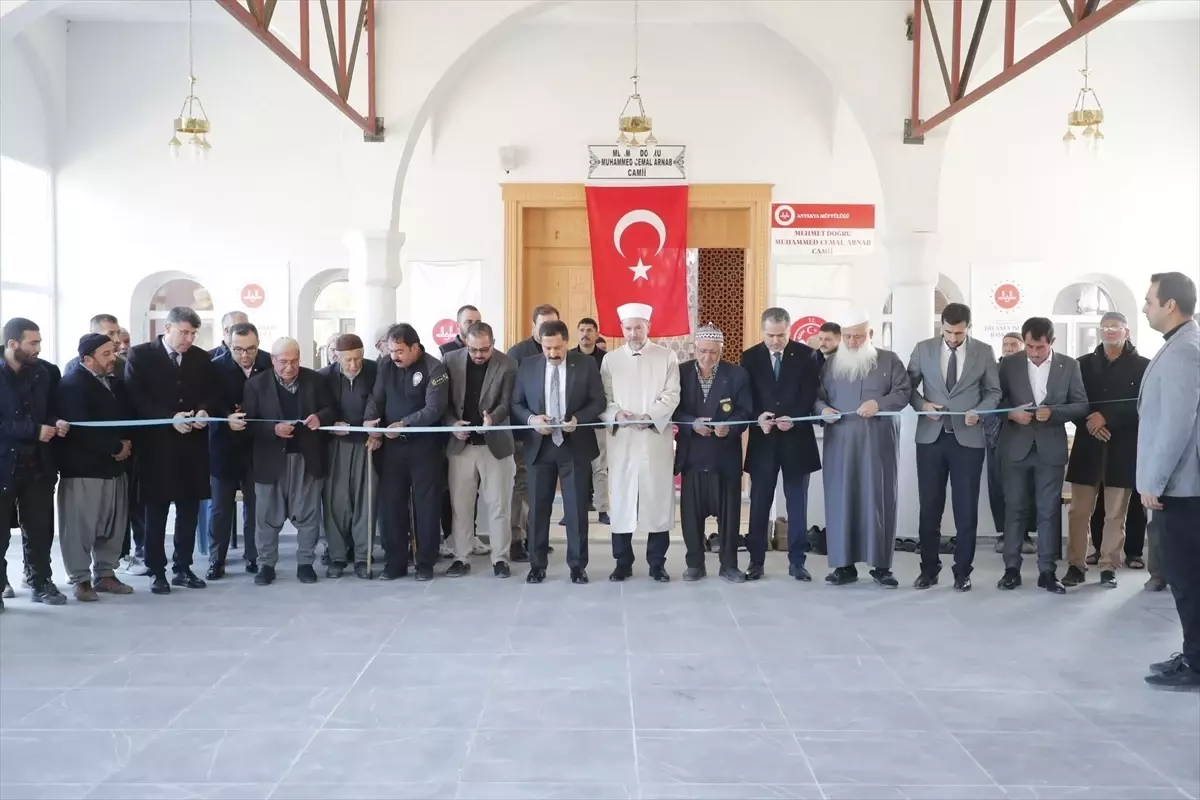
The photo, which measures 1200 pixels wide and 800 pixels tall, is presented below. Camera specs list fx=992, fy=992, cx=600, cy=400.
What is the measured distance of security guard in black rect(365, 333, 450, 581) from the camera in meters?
5.98

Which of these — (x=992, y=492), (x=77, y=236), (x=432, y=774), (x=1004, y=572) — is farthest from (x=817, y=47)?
(x=77, y=236)

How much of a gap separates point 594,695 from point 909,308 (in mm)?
4600

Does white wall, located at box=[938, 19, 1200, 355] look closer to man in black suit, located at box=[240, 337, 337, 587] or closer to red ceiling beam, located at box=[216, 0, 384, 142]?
red ceiling beam, located at box=[216, 0, 384, 142]

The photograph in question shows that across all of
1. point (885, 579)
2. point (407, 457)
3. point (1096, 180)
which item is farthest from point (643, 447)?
point (1096, 180)

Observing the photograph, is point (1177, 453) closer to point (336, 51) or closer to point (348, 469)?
point (348, 469)

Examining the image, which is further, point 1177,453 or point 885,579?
point 885,579

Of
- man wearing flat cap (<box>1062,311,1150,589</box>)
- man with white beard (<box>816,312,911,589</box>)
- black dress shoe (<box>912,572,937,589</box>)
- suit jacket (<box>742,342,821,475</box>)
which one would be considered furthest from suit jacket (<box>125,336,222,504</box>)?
man wearing flat cap (<box>1062,311,1150,589</box>)

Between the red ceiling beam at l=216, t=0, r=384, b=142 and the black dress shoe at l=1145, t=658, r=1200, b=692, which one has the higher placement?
the red ceiling beam at l=216, t=0, r=384, b=142

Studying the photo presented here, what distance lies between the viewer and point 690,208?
9867 millimetres

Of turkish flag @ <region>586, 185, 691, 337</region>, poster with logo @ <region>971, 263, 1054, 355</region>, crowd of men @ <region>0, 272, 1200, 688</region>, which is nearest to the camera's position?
crowd of men @ <region>0, 272, 1200, 688</region>

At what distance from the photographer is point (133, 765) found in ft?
10.6

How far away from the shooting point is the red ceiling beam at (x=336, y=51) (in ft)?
17.8

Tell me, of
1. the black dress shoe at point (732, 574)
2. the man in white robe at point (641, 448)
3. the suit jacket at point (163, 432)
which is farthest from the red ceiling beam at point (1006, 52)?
the suit jacket at point (163, 432)

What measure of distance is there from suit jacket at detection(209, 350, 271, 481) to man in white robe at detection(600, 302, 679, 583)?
2161 millimetres
